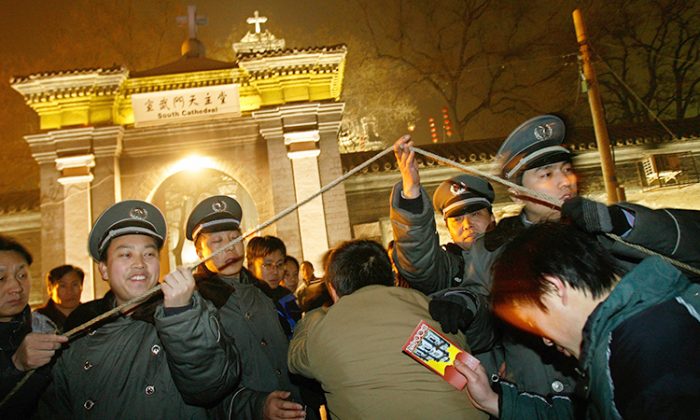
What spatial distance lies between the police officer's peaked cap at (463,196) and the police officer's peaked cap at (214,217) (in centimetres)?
167

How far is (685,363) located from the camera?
1.26 metres

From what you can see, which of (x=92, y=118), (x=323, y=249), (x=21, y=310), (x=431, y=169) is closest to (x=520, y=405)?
(x=21, y=310)

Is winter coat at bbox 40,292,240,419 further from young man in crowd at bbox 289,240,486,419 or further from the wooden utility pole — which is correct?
the wooden utility pole

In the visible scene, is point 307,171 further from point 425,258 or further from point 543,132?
point 543,132

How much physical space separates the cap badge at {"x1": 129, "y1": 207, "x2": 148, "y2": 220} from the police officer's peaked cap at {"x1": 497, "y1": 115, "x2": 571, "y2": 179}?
214 cm

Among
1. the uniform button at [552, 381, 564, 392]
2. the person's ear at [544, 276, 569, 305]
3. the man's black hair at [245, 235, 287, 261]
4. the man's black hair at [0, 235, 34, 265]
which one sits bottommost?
the uniform button at [552, 381, 564, 392]

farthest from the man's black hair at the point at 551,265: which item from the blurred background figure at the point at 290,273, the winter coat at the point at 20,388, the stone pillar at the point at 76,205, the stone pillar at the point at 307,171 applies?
the stone pillar at the point at 76,205

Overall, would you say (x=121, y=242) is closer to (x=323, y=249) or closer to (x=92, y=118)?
(x=323, y=249)

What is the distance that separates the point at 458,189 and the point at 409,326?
1830 millimetres

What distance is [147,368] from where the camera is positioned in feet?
8.22

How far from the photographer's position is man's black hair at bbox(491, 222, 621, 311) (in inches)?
64.3

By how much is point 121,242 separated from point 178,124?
948 centimetres

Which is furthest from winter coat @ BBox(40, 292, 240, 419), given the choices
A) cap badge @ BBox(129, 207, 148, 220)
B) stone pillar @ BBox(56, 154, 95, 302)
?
stone pillar @ BBox(56, 154, 95, 302)

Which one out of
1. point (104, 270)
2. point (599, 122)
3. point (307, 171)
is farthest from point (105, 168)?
point (599, 122)
